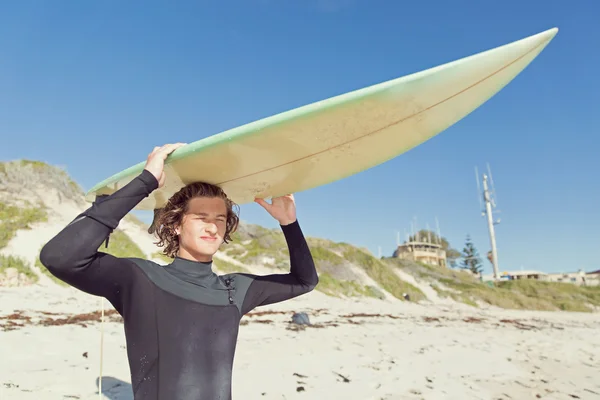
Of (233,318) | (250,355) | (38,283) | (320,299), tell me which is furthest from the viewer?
(320,299)

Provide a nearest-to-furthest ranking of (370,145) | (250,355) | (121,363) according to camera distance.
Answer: (370,145)
(121,363)
(250,355)

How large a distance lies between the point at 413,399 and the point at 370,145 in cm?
341

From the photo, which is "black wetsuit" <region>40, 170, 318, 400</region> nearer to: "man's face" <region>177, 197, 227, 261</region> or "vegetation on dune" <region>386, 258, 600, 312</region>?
"man's face" <region>177, 197, 227, 261</region>

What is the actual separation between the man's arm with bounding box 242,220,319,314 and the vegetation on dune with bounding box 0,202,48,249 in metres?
14.8

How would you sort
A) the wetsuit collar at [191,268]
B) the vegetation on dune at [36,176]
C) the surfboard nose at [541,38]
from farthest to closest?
the vegetation on dune at [36,176], the wetsuit collar at [191,268], the surfboard nose at [541,38]

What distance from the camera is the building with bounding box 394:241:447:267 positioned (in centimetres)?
5272

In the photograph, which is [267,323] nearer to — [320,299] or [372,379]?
[372,379]

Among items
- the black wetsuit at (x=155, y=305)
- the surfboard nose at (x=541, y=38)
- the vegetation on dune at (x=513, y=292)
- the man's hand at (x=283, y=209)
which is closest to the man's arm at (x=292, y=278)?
the man's hand at (x=283, y=209)

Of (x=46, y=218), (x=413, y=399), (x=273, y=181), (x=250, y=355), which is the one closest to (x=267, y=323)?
(x=250, y=355)

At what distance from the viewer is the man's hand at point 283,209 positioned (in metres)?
2.44

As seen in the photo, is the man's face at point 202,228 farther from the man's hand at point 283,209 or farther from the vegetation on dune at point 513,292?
the vegetation on dune at point 513,292

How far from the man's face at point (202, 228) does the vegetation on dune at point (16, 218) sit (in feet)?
48.3

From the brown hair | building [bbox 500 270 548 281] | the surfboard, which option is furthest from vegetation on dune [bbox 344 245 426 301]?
building [bbox 500 270 548 281]

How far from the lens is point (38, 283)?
457 inches
